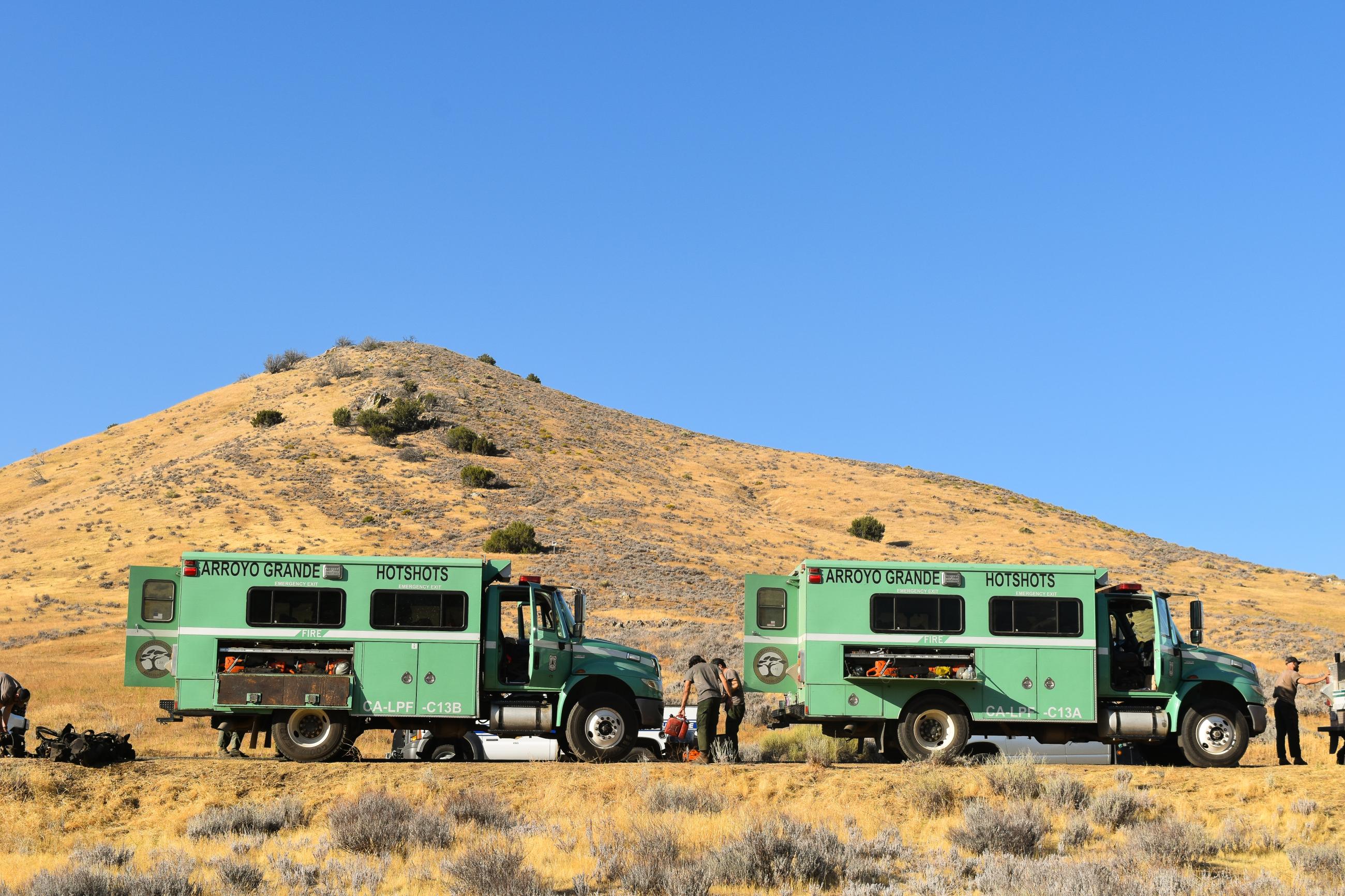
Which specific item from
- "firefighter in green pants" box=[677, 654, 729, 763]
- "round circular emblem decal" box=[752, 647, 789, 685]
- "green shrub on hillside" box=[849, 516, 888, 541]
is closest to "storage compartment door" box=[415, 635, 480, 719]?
"firefighter in green pants" box=[677, 654, 729, 763]

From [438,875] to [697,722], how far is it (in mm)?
7286

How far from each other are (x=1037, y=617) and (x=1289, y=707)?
4.34 m

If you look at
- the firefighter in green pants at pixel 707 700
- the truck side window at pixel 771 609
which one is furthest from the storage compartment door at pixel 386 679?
the truck side window at pixel 771 609

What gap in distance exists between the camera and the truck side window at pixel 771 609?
19203mm

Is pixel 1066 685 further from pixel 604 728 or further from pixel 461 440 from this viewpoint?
pixel 461 440

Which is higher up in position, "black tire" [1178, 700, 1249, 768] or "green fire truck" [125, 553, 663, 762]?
"green fire truck" [125, 553, 663, 762]

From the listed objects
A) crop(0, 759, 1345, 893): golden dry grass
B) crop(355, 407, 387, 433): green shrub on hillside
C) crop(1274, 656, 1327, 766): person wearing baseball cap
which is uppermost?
crop(355, 407, 387, 433): green shrub on hillside

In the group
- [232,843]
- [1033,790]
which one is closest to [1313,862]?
[1033,790]

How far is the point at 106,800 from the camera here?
15492 mm

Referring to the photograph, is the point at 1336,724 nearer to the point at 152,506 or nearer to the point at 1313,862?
the point at 1313,862

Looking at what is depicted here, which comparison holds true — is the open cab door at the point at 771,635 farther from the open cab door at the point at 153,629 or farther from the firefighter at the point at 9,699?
the firefighter at the point at 9,699

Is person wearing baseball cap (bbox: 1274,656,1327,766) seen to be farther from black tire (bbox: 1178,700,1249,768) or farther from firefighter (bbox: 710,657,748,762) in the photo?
firefighter (bbox: 710,657,748,762)

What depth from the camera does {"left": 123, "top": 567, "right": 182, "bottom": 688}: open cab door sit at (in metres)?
17.9

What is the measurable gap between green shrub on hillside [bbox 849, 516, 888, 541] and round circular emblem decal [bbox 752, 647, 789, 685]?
181 ft
